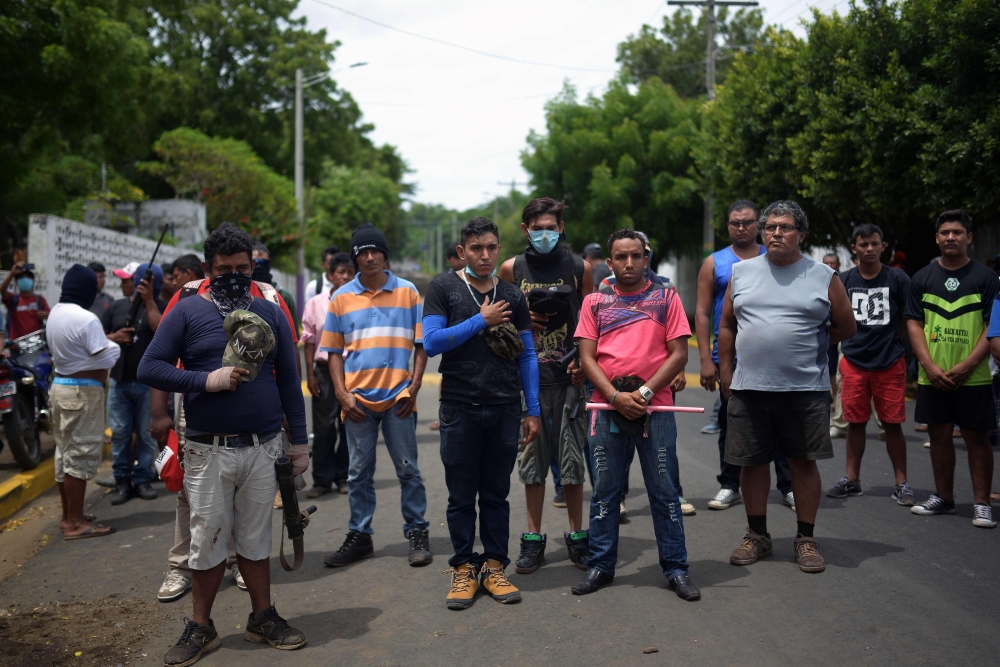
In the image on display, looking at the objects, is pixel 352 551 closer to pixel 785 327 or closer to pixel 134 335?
pixel 785 327

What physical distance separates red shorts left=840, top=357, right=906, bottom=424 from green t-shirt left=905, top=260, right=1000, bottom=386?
262mm

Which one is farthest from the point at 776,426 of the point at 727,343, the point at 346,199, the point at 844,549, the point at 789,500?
the point at 346,199

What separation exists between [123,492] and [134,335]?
138 centimetres

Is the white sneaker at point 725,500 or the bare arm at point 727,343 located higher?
the bare arm at point 727,343

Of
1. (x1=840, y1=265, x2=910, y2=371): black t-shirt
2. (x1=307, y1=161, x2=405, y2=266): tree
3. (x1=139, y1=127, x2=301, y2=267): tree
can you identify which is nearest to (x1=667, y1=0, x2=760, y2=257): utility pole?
(x1=139, y1=127, x2=301, y2=267): tree

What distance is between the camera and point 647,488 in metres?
5.06

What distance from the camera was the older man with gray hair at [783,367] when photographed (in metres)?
5.29

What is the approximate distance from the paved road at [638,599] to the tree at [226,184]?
22.3m

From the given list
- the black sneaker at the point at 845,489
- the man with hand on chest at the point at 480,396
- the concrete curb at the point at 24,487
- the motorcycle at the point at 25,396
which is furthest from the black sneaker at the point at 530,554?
the motorcycle at the point at 25,396

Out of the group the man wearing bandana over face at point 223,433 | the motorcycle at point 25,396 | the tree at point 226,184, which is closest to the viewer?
the man wearing bandana over face at point 223,433

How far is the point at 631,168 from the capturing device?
98.5ft

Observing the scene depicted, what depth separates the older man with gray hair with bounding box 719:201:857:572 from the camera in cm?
529

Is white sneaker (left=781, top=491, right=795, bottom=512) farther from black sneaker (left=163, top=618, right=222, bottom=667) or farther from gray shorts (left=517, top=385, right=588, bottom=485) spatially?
black sneaker (left=163, top=618, right=222, bottom=667)

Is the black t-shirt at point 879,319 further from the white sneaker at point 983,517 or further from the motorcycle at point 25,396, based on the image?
the motorcycle at point 25,396
